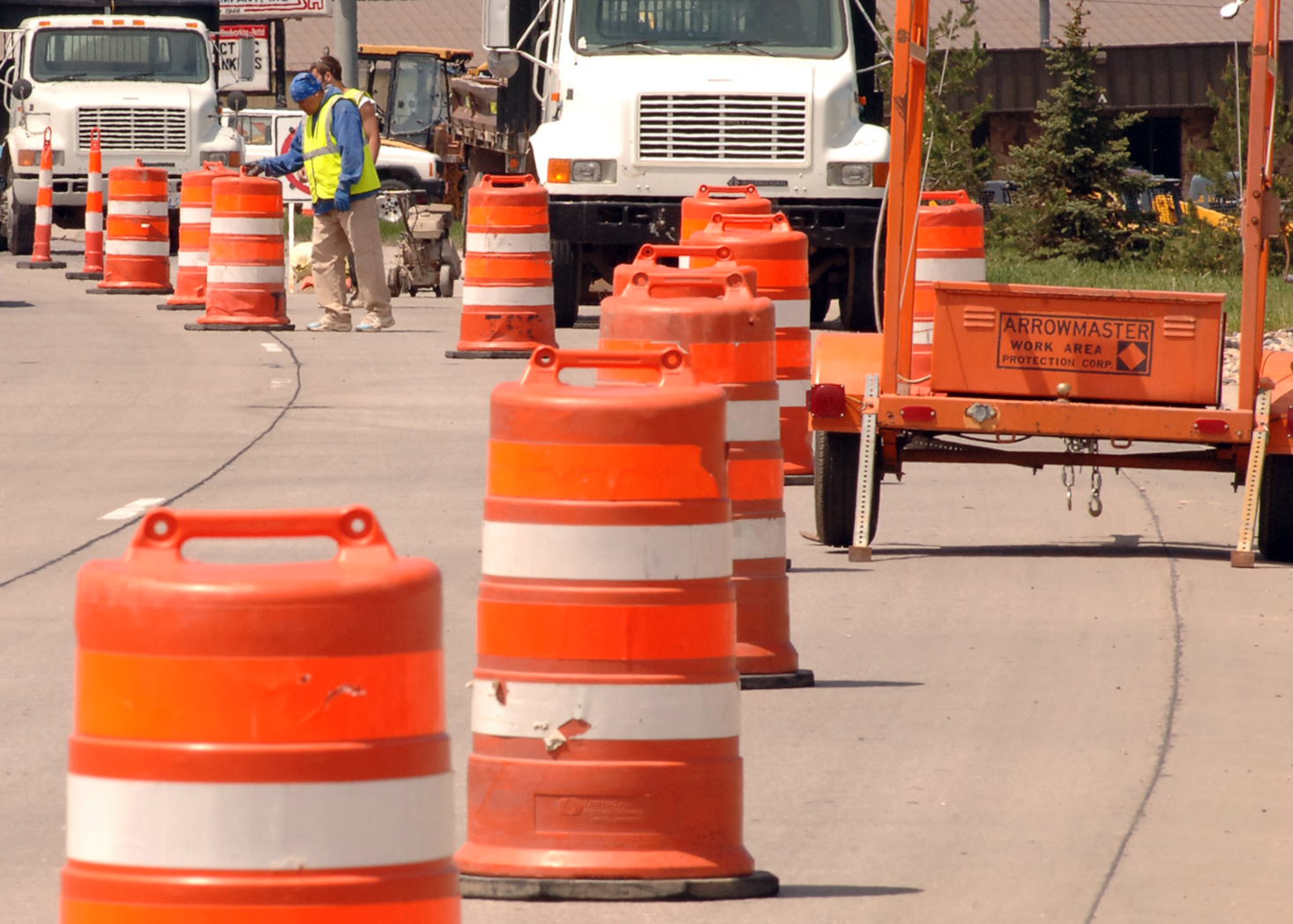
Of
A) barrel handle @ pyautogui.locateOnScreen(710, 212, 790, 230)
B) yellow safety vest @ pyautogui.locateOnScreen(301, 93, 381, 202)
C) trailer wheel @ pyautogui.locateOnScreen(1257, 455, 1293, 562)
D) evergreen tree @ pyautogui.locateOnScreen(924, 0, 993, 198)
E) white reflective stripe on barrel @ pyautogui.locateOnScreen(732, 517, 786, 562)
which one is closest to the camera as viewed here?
white reflective stripe on barrel @ pyautogui.locateOnScreen(732, 517, 786, 562)

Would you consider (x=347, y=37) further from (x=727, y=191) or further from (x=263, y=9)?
(x=727, y=191)

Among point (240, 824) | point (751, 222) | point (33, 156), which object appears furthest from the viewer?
point (33, 156)

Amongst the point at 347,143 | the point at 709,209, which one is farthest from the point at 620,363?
the point at 347,143

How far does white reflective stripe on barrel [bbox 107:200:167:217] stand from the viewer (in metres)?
22.4

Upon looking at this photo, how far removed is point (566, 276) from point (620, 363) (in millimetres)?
Answer: 15048

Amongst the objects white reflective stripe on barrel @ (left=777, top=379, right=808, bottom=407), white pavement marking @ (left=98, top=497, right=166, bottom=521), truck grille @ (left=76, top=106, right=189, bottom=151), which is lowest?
white pavement marking @ (left=98, top=497, right=166, bottom=521)

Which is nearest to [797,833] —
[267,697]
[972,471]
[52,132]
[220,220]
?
[267,697]

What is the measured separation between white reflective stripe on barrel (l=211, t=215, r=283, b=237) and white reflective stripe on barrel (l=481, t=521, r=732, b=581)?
13.8 metres

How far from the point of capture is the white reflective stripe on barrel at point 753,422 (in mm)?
7387

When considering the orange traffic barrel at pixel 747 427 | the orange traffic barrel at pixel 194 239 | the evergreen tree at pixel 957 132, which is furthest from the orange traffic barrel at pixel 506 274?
the evergreen tree at pixel 957 132

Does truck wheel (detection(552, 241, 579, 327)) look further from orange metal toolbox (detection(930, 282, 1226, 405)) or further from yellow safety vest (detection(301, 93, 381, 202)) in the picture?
orange metal toolbox (detection(930, 282, 1226, 405))

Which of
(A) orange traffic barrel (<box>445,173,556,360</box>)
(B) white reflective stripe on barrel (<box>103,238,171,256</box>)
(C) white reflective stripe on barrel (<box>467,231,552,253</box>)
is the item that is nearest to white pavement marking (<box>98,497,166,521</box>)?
(A) orange traffic barrel (<box>445,173,556,360</box>)

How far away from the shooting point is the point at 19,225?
3153cm

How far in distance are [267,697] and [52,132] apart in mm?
27957
